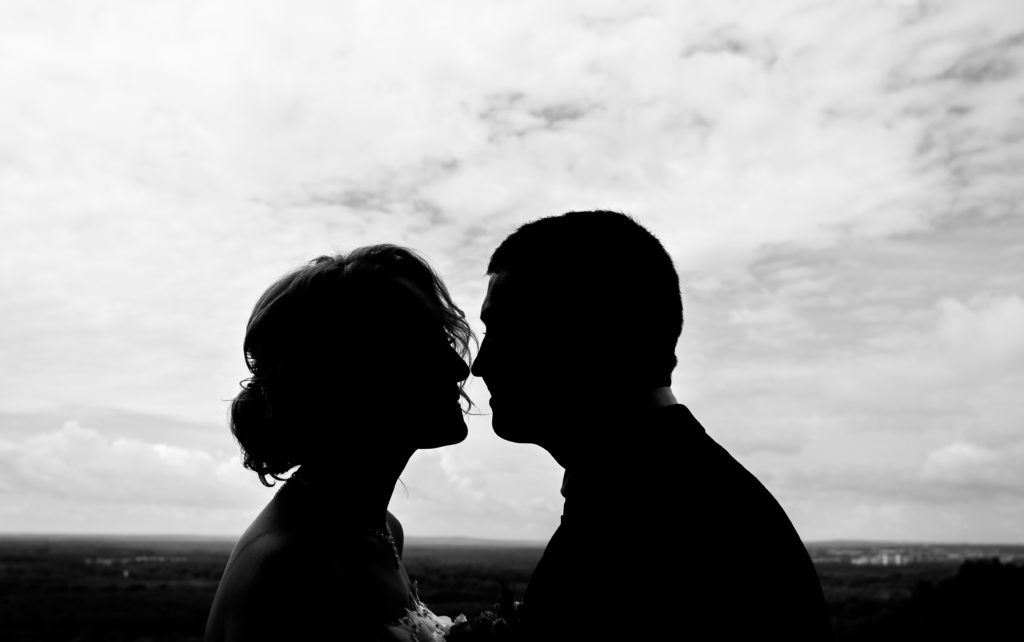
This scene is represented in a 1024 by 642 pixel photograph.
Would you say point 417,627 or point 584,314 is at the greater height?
point 584,314

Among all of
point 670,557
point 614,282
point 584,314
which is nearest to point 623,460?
point 670,557

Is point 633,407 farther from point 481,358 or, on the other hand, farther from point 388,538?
point 388,538

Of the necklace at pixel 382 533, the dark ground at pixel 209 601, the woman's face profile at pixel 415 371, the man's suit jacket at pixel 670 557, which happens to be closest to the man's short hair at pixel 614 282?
the man's suit jacket at pixel 670 557

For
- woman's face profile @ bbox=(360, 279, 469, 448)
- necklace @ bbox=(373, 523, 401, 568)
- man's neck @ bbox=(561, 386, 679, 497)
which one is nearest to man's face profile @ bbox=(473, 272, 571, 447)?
man's neck @ bbox=(561, 386, 679, 497)

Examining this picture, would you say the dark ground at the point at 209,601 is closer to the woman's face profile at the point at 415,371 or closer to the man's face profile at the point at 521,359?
the woman's face profile at the point at 415,371

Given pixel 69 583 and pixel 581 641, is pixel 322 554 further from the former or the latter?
pixel 69 583

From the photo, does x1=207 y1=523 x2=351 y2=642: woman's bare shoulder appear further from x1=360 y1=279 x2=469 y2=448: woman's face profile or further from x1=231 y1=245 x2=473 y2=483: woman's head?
x1=360 y1=279 x2=469 y2=448: woman's face profile

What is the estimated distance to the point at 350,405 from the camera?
15.3 feet

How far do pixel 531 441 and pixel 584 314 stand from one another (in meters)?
0.68

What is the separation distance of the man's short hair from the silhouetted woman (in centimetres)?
136

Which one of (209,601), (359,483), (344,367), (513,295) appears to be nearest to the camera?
(513,295)

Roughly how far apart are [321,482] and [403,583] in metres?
0.67

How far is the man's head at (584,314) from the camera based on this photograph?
3.46 meters

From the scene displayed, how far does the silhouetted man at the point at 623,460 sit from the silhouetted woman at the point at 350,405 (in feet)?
3.17
